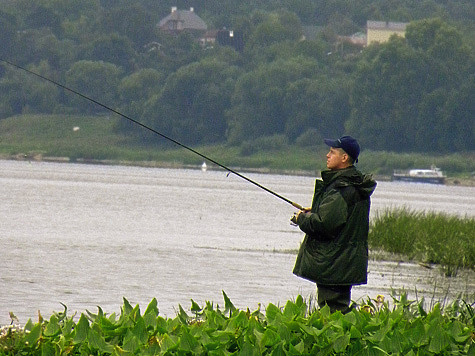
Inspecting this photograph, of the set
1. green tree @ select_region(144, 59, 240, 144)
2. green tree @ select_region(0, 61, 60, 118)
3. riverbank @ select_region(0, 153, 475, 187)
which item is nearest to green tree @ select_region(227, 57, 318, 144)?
green tree @ select_region(144, 59, 240, 144)

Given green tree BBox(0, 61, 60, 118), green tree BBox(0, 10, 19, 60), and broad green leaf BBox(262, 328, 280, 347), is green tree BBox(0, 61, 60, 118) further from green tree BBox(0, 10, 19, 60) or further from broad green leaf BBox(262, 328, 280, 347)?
broad green leaf BBox(262, 328, 280, 347)

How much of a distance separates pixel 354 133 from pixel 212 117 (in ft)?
46.7

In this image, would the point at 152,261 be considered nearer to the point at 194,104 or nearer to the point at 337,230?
the point at 337,230

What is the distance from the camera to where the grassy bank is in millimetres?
95812

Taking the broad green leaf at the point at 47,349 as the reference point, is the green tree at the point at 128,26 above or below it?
above

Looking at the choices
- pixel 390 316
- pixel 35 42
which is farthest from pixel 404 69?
pixel 390 316

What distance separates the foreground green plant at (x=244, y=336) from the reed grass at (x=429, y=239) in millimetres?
11069

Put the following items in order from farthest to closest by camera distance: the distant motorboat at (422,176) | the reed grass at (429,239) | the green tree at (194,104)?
the green tree at (194,104), the distant motorboat at (422,176), the reed grass at (429,239)

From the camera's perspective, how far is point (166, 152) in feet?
326

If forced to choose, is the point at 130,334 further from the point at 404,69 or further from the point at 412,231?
the point at 404,69

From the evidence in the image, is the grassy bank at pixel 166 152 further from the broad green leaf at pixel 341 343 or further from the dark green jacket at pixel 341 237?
the broad green leaf at pixel 341 343

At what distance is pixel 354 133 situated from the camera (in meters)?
105

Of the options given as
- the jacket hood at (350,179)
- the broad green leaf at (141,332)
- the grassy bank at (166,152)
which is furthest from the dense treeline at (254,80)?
the broad green leaf at (141,332)

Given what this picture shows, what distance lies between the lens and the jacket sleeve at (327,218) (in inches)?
→ 292
